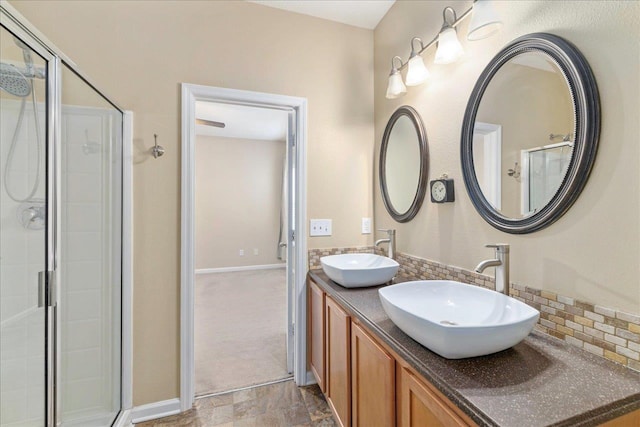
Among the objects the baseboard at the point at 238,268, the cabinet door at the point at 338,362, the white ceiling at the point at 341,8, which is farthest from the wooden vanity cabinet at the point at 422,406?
the baseboard at the point at 238,268

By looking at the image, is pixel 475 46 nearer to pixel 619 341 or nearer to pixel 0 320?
pixel 619 341

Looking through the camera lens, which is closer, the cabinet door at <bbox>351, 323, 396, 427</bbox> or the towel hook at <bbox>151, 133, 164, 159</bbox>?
the cabinet door at <bbox>351, 323, 396, 427</bbox>

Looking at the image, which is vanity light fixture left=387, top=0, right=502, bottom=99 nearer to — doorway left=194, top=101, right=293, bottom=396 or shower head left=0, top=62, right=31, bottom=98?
shower head left=0, top=62, right=31, bottom=98

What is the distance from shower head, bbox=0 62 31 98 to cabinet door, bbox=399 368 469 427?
2.03 m

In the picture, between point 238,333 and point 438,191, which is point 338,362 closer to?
point 438,191

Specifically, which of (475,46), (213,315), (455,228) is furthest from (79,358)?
(475,46)

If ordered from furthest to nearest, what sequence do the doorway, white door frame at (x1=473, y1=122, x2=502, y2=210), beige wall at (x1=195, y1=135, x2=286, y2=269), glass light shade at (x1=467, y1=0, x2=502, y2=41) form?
beige wall at (x1=195, y1=135, x2=286, y2=269) < the doorway < white door frame at (x1=473, y1=122, x2=502, y2=210) < glass light shade at (x1=467, y1=0, x2=502, y2=41)

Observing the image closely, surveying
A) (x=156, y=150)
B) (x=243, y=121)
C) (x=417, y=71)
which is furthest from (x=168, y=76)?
(x=243, y=121)

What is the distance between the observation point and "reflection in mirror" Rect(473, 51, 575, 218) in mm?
959

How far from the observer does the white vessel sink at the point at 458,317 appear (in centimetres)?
74

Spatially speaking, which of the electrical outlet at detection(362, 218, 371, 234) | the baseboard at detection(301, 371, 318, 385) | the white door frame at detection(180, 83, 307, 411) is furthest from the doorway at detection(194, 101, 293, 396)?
the electrical outlet at detection(362, 218, 371, 234)

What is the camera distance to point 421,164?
166cm

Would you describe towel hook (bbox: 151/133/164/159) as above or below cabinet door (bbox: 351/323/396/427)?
above

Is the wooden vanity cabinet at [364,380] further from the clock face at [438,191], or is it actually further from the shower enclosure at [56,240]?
the shower enclosure at [56,240]
